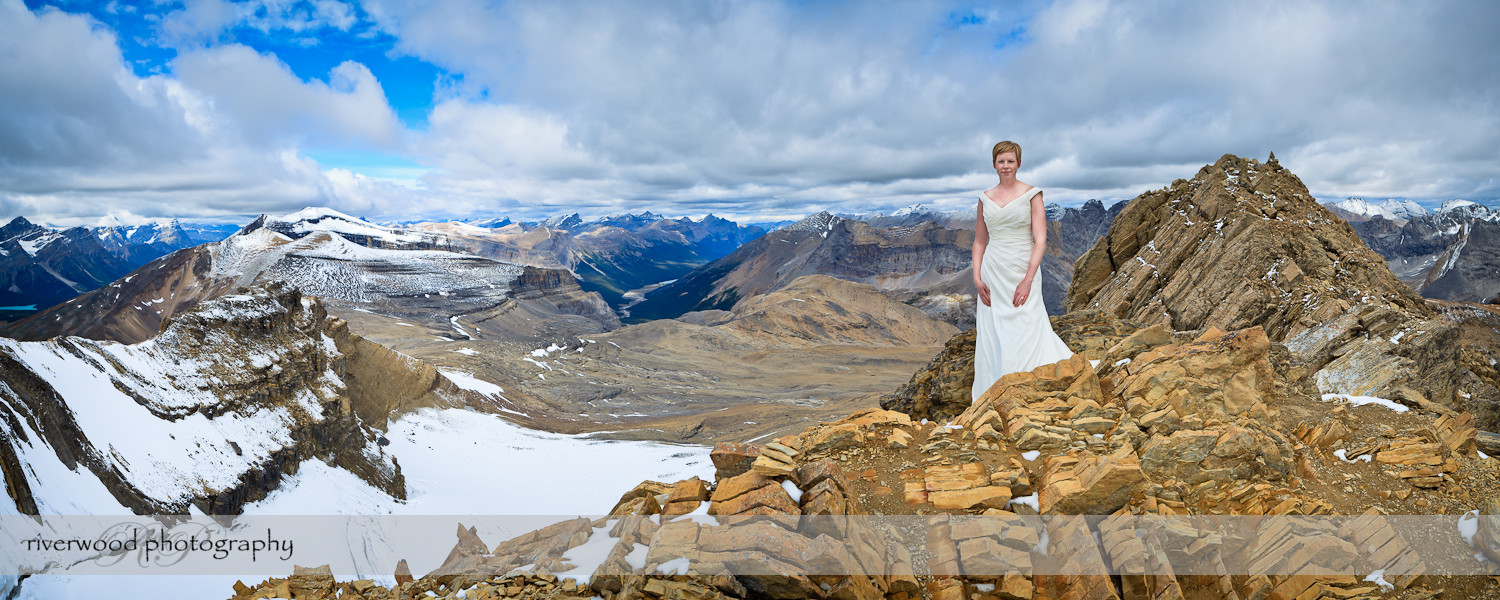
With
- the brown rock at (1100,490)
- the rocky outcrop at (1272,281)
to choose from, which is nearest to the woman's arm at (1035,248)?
the brown rock at (1100,490)

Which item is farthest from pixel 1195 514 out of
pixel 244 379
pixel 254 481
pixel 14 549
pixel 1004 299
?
pixel 244 379

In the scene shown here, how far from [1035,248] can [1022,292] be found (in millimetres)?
771

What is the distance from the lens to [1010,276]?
10617mm

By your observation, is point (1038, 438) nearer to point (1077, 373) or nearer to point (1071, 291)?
point (1077, 373)

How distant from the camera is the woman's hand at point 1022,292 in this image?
1039 cm

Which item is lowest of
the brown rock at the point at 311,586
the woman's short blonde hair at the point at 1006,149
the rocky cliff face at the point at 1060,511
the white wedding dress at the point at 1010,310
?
the brown rock at the point at 311,586

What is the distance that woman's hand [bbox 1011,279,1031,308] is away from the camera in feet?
34.1

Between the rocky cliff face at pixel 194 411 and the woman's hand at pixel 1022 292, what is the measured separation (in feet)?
76.1

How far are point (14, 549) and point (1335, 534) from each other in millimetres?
23737

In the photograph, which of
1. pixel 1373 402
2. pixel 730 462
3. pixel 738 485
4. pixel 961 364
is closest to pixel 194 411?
pixel 730 462

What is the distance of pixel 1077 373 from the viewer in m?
10.5

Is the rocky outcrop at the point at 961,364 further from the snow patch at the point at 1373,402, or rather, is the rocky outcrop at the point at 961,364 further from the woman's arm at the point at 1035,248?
the woman's arm at the point at 1035,248

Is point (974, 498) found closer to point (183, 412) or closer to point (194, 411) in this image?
point (183, 412)

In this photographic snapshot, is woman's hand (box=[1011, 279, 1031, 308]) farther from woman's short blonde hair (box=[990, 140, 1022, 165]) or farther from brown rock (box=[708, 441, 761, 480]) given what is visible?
brown rock (box=[708, 441, 761, 480])
